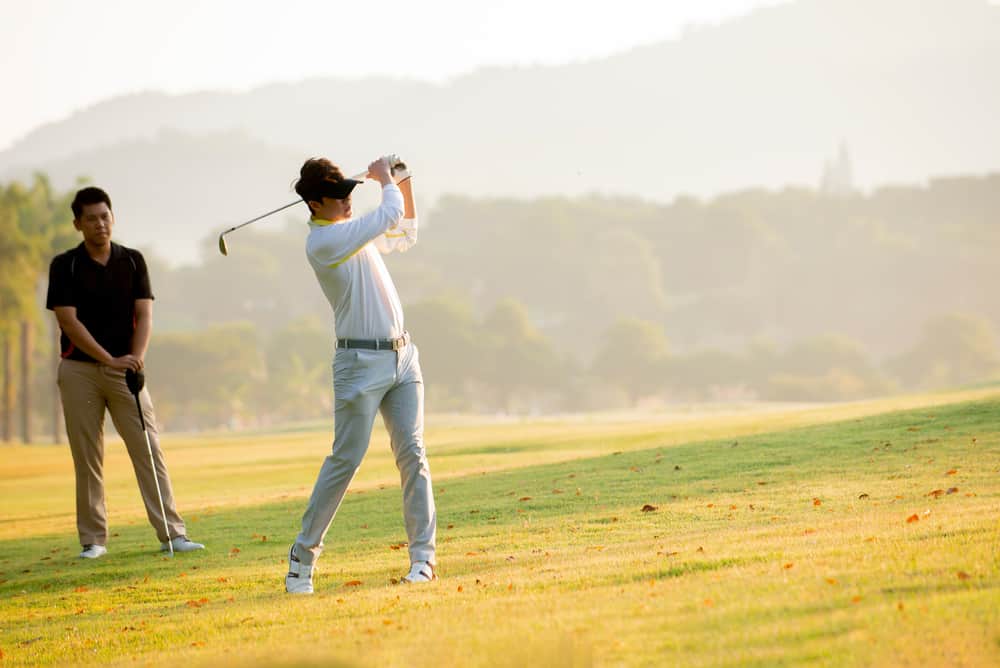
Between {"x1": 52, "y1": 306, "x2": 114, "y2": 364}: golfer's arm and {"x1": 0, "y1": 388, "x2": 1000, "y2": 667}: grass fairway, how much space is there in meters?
2.02

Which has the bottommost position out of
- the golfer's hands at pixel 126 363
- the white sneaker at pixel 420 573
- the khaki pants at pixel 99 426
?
the white sneaker at pixel 420 573

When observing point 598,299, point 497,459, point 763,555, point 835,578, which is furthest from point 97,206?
point 598,299

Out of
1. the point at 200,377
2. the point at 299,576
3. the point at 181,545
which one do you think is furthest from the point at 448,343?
the point at 299,576

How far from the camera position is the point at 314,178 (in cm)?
852

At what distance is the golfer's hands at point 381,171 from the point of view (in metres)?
8.39

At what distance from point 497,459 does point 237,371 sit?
278ft

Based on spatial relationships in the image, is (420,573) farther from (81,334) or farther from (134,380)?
(81,334)

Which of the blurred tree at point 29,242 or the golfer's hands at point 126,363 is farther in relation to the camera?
the blurred tree at point 29,242

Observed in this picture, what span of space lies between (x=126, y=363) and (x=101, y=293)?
705 millimetres

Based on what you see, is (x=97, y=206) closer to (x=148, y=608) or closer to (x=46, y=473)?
(x=148, y=608)

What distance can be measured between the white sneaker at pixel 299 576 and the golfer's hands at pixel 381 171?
2702mm

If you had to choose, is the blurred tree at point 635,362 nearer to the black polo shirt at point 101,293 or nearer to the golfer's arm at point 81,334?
the black polo shirt at point 101,293

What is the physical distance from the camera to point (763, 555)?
816 cm

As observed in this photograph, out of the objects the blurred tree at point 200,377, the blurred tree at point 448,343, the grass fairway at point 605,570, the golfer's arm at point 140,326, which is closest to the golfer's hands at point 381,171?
the grass fairway at point 605,570
